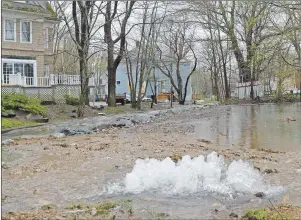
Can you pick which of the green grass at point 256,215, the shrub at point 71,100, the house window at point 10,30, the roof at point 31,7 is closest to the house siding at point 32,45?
the house window at point 10,30

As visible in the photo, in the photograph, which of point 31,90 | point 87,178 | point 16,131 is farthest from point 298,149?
point 31,90

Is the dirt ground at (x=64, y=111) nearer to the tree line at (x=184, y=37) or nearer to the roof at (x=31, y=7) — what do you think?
the tree line at (x=184, y=37)

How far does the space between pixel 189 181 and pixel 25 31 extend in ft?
73.6

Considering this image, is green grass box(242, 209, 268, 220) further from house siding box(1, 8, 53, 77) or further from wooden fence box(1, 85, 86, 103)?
house siding box(1, 8, 53, 77)

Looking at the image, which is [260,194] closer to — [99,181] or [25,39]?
[99,181]

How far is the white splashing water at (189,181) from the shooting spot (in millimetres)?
4188

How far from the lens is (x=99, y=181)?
15.9 ft

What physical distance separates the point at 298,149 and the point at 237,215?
490 centimetres

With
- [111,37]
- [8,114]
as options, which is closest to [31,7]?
[111,37]

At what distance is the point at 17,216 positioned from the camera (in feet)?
10.8

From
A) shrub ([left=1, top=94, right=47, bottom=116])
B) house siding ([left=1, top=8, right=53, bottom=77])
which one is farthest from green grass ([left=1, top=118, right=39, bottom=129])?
house siding ([left=1, top=8, right=53, bottom=77])

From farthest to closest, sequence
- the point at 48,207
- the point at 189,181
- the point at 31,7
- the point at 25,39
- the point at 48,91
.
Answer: the point at 31,7 < the point at 25,39 < the point at 48,91 < the point at 189,181 < the point at 48,207

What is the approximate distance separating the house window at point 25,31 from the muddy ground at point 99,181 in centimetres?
1713

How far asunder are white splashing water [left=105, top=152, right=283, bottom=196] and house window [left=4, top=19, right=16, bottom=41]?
68.6 ft
